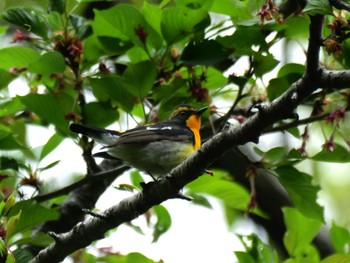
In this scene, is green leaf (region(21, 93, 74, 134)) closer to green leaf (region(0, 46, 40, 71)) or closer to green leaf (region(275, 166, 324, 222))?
green leaf (region(0, 46, 40, 71))

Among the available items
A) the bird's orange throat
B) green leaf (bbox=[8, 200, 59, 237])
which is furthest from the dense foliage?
the bird's orange throat

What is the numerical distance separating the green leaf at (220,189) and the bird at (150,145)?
8.5 inches

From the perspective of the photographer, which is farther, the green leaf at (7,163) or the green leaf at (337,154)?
the green leaf at (7,163)

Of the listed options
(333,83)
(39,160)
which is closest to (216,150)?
(333,83)

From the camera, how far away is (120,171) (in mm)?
5051

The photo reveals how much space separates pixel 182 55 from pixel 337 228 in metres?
1.46

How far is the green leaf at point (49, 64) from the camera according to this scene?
14.6ft

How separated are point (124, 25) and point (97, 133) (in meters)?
0.74

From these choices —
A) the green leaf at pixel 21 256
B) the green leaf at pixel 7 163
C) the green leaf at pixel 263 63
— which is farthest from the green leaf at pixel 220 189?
the green leaf at pixel 21 256

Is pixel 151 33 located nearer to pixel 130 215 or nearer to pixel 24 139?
pixel 130 215

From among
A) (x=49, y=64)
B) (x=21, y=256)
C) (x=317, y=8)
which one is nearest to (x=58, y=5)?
(x=49, y=64)

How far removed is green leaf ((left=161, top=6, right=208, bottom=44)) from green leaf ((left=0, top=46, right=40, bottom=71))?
0.90 meters

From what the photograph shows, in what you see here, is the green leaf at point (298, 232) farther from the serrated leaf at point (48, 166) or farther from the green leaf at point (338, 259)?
the serrated leaf at point (48, 166)

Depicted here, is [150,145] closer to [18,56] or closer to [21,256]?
[18,56]
